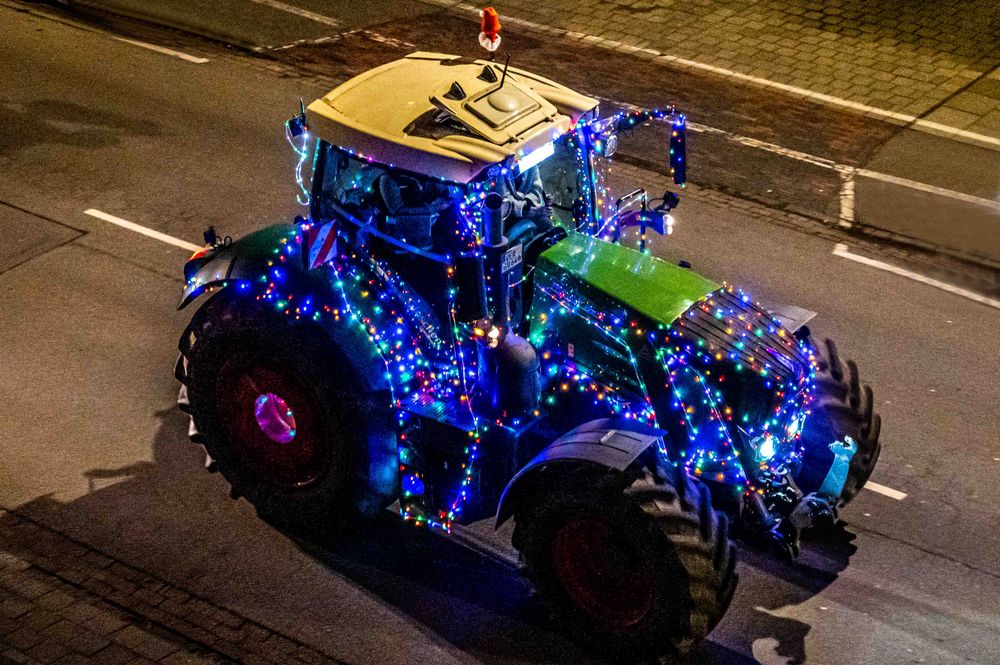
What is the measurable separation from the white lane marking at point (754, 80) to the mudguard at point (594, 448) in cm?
972

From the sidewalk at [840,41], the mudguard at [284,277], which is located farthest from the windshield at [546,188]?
the sidewalk at [840,41]

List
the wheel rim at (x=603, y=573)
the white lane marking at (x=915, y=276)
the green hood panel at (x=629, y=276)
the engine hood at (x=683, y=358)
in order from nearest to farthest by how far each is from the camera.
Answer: the wheel rim at (x=603, y=573)
the engine hood at (x=683, y=358)
the green hood panel at (x=629, y=276)
the white lane marking at (x=915, y=276)

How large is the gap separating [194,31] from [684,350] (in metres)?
12.0

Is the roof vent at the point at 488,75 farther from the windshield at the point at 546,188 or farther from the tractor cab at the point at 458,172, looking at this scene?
the windshield at the point at 546,188

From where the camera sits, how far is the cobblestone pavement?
723 cm

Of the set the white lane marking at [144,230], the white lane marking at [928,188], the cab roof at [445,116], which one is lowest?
the white lane marking at [928,188]

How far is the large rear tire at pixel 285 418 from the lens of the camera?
7512 mm

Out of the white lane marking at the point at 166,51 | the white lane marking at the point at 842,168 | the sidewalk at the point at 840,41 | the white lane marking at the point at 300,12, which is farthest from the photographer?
the white lane marking at the point at 300,12

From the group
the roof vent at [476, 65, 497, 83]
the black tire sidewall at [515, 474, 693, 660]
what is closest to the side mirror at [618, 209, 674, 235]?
the roof vent at [476, 65, 497, 83]

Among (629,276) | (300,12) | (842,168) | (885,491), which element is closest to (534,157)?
(629,276)

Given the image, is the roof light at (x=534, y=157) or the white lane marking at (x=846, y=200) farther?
the white lane marking at (x=846, y=200)

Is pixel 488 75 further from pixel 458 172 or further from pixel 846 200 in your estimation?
pixel 846 200

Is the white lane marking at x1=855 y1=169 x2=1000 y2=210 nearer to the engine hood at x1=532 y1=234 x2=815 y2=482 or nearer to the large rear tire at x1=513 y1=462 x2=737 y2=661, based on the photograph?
the engine hood at x1=532 y1=234 x2=815 y2=482

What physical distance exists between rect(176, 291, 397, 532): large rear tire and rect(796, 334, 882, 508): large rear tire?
269 cm
